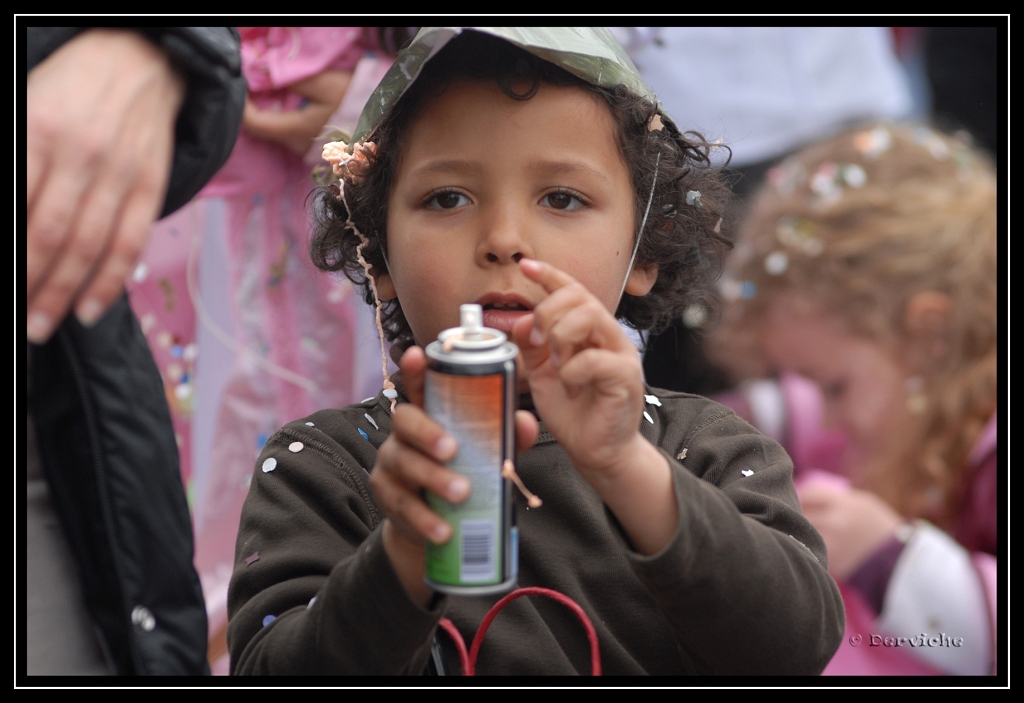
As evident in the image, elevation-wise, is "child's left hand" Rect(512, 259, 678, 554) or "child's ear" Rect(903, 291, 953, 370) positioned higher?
"child's left hand" Rect(512, 259, 678, 554)

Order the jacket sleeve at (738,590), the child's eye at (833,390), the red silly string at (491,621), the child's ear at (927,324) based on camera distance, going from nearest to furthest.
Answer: the jacket sleeve at (738,590) → the red silly string at (491,621) → the child's ear at (927,324) → the child's eye at (833,390)

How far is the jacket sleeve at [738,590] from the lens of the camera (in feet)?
3.67

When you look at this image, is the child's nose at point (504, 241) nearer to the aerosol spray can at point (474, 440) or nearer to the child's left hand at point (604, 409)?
the child's left hand at point (604, 409)

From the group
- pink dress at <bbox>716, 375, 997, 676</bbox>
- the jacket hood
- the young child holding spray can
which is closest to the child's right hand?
the young child holding spray can

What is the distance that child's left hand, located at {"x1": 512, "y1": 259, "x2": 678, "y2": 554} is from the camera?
3.61 feet

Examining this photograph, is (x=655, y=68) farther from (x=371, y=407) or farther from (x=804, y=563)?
(x=804, y=563)

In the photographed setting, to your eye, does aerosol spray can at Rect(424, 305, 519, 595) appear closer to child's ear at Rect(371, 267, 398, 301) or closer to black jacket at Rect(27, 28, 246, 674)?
black jacket at Rect(27, 28, 246, 674)

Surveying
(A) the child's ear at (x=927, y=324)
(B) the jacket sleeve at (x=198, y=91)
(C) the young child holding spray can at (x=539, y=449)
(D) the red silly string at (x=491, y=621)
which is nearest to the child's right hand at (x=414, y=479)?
(C) the young child holding spray can at (x=539, y=449)

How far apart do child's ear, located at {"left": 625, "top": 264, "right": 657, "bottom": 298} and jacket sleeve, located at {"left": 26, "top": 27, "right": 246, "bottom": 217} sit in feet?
2.18

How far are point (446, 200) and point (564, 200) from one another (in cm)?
17

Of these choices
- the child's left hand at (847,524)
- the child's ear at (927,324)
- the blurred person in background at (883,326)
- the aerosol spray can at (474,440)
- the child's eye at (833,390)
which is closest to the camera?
the aerosol spray can at (474,440)

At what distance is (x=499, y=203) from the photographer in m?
1.36

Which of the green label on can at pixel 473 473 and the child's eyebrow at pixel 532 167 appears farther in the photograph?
the child's eyebrow at pixel 532 167

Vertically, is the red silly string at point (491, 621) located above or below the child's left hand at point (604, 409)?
below
